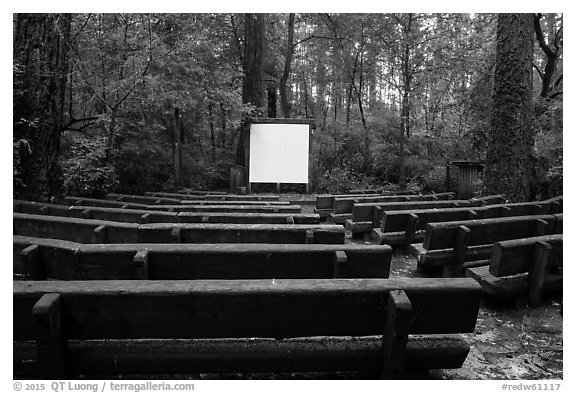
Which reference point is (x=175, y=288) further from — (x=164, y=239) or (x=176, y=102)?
(x=176, y=102)

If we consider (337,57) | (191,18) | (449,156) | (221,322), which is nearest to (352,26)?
(337,57)

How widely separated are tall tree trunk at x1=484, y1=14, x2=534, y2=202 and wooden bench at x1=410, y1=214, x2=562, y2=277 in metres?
4.83

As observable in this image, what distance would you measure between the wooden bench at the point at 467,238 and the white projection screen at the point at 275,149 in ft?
28.7

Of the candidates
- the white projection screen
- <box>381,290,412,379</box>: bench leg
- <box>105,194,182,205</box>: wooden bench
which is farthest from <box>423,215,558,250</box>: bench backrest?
the white projection screen

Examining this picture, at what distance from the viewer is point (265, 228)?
3502 mm

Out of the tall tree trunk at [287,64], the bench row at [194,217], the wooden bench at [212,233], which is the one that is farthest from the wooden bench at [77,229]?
the tall tree trunk at [287,64]

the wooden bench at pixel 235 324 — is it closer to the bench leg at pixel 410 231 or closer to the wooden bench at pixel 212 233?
the wooden bench at pixel 212 233

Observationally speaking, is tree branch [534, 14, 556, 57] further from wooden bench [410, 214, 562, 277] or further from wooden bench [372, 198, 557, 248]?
wooden bench [410, 214, 562, 277]

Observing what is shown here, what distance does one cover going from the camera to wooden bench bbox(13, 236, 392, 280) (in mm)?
2535

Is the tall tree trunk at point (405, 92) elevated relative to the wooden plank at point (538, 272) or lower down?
elevated

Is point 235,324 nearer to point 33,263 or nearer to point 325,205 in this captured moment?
point 33,263

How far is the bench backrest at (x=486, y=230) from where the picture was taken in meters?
4.09

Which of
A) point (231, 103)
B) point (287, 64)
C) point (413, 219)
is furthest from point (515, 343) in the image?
point (287, 64)

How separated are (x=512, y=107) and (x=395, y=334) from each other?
29.7 ft
